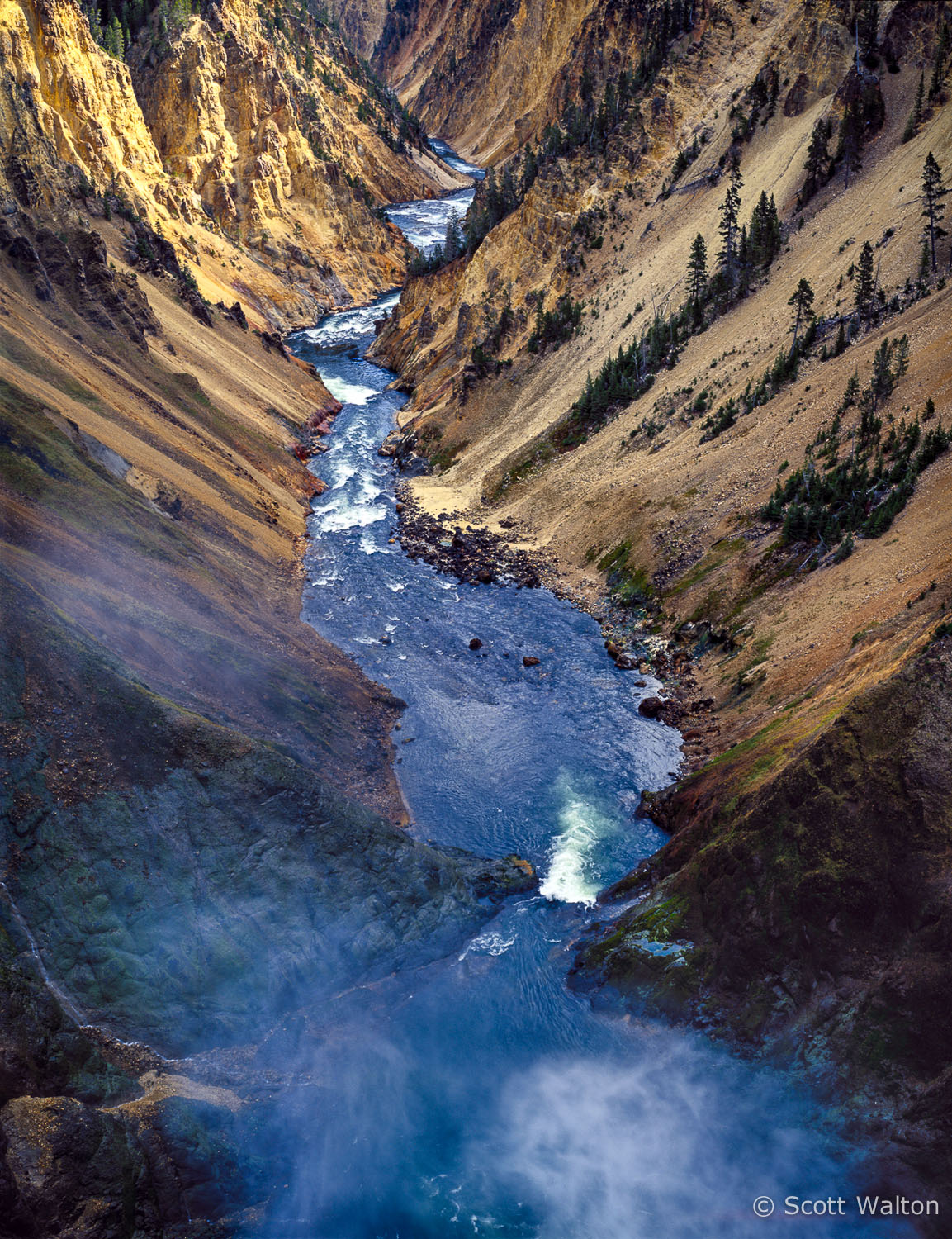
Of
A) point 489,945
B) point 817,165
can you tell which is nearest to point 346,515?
point 489,945

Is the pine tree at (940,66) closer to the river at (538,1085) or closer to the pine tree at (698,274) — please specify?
the pine tree at (698,274)

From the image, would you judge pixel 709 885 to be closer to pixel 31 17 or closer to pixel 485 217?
pixel 485 217

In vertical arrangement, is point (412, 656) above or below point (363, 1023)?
below

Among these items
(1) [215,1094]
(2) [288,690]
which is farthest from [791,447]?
(1) [215,1094]

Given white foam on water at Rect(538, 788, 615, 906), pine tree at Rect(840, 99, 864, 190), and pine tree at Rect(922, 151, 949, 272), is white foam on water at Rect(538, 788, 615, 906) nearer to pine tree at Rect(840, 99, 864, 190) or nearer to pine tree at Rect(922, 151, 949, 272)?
pine tree at Rect(922, 151, 949, 272)

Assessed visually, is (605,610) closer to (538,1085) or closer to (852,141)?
(538,1085)

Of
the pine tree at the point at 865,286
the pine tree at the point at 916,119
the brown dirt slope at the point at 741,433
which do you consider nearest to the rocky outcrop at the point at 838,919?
the brown dirt slope at the point at 741,433

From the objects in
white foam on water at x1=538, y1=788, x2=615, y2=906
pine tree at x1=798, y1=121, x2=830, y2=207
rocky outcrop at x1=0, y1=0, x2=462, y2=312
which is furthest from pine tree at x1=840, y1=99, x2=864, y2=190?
rocky outcrop at x1=0, y1=0, x2=462, y2=312
